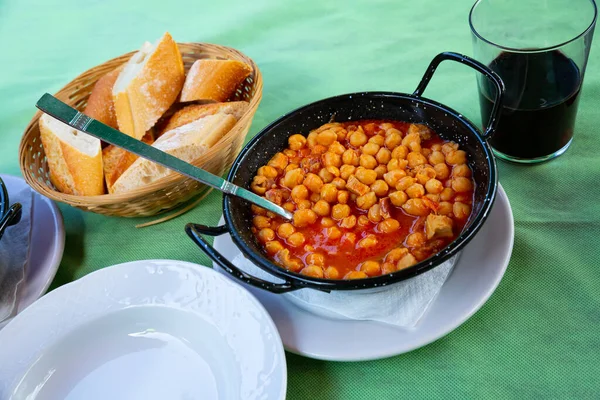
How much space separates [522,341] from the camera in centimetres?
146

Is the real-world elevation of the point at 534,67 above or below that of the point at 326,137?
above

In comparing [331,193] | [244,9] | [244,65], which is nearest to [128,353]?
[331,193]

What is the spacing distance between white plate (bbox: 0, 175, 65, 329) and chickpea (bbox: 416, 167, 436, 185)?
3.58 ft

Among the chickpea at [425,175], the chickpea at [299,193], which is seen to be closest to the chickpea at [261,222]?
the chickpea at [299,193]

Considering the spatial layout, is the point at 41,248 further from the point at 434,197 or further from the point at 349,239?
the point at 434,197

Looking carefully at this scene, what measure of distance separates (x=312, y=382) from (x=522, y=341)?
0.51 m

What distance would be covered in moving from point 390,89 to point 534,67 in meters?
0.67

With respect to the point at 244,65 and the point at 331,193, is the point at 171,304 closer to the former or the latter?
the point at 331,193

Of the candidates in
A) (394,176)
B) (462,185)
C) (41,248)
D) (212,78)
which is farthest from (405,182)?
(41,248)

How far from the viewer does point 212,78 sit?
2193 millimetres

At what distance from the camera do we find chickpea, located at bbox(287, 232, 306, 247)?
1642 mm

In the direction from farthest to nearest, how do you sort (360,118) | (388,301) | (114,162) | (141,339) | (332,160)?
(114,162)
(360,118)
(332,160)
(141,339)
(388,301)

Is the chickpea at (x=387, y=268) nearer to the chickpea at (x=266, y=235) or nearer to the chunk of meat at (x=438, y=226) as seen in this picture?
the chunk of meat at (x=438, y=226)

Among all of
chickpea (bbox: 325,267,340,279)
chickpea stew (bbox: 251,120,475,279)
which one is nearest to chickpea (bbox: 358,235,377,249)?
chickpea stew (bbox: 251,120,475,279)
